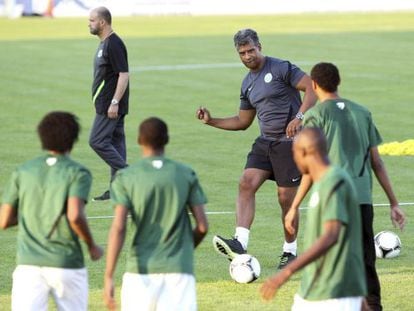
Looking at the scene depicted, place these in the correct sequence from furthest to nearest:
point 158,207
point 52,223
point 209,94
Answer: point 209,94 < point 52,223 < point 158,207

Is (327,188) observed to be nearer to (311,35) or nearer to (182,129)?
(182,129)

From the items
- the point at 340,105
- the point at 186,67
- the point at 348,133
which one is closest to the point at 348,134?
the point at 348,133

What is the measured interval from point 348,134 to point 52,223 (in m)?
2.92

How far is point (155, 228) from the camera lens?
886cm

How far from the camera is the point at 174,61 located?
1453 inches

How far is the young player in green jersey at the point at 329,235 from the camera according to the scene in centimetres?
835

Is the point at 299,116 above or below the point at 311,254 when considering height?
below

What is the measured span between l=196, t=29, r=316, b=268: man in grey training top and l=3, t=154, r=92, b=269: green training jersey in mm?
4351

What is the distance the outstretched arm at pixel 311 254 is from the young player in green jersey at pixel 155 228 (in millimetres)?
732

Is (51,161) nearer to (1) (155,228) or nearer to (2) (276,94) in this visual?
(1) (155,228)

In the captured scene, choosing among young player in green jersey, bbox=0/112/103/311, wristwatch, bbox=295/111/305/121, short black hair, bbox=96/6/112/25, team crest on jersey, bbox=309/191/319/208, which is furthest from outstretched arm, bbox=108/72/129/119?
team crest on jersey, bbox=309/191/319/208

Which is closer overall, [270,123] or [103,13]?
[270,123]

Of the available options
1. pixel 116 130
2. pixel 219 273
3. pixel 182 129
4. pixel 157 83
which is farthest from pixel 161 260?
pixel 157 83

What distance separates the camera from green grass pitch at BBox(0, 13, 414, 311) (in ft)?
44.5
